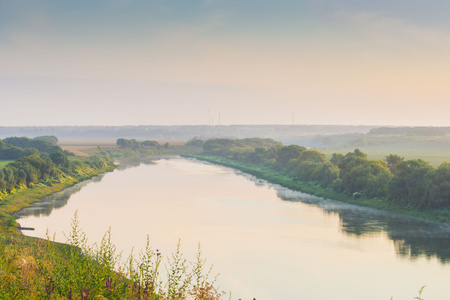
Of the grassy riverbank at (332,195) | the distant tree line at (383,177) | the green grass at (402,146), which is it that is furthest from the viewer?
the green grass at (402,146)

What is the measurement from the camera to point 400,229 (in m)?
38.4

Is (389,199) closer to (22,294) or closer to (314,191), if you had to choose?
(314,191)

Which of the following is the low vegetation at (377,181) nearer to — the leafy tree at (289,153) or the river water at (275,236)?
the leafy tree at (289,153)

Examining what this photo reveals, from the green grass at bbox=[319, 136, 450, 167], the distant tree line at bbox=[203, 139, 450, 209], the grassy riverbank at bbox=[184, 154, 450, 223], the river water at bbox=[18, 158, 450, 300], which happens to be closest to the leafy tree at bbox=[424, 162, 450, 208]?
the distant tree line at bbox=[203, 139, 450, 209]

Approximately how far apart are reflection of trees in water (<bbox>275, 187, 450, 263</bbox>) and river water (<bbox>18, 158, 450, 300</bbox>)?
0.27 feet

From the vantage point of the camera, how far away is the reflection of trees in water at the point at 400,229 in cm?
3166

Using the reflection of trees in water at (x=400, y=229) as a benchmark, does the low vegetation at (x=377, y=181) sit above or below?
above

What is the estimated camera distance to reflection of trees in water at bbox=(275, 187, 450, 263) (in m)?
31.7

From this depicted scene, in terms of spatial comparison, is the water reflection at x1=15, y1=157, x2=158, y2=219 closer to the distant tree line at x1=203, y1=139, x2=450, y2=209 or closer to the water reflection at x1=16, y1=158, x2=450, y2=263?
the water reflection at x1=16, y1=158, x2=450, y2=263

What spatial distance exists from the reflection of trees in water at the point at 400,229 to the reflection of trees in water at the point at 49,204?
2812 cm

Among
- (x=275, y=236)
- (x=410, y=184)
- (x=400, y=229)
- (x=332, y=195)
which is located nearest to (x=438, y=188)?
(x=410, y=184)

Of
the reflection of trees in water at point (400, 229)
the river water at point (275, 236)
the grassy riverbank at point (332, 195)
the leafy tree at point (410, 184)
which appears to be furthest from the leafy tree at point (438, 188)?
the river water at point (275, 236)

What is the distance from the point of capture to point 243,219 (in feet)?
139

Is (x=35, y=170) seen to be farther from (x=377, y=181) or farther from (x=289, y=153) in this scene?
(x=289, y=153)
